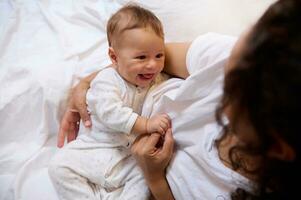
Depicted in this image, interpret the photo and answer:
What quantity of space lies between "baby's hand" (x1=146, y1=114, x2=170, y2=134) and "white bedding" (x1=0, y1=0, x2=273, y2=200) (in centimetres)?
6

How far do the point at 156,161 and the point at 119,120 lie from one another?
13 centimetres

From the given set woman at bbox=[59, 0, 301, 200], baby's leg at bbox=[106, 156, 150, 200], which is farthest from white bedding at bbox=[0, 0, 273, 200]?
woman at bbox=[59, 0, 301, 200]

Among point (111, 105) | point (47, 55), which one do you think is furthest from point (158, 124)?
point (47, 55)

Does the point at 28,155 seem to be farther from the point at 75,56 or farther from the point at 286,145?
the point at 286,145

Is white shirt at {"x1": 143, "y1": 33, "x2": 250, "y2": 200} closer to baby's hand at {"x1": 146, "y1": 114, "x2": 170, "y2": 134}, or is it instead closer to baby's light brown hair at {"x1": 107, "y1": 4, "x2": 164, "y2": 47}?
baby's hand at {"x1": 146, "y1": 114, "x2": 170, "y2": 134}

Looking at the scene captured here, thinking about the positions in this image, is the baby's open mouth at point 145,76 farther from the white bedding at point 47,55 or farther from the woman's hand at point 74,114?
the woman's hand at point 74,114

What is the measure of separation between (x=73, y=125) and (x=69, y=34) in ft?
1.31

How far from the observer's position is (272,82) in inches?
Answer: 21.3

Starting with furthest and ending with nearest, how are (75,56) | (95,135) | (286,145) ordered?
(75,56) → (95,135) → (286,145)

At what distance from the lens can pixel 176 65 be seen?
109 centimetres

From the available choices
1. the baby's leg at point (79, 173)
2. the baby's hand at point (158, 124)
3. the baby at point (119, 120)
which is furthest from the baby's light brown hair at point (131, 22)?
the baby's leg at point (79, 173)

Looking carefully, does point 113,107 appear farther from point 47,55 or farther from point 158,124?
point 47,55

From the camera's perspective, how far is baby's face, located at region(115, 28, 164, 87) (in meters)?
0.97

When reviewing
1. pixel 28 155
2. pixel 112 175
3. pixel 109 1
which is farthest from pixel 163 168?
pixel 109 1
